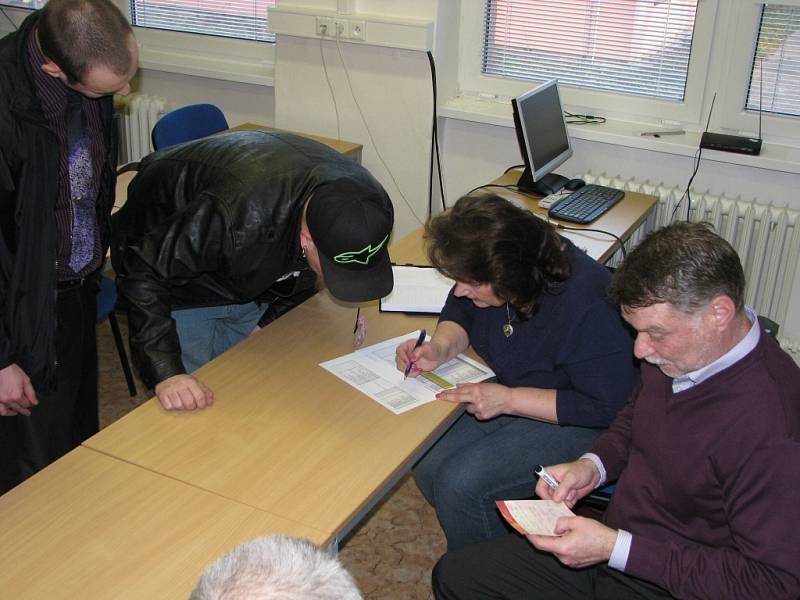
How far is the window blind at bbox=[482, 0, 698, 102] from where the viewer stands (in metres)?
3.77

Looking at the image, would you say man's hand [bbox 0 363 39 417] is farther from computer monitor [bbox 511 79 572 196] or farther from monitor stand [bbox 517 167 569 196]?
monitor stand [bbox 517 167 569 196]

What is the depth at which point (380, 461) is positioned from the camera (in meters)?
1.94

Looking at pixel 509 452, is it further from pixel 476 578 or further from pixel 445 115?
pixel 445 115

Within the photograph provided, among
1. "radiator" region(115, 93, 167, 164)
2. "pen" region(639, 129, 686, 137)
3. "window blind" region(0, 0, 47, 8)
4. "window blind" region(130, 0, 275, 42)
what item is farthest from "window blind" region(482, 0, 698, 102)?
"window blind" region(0, 0, 47, 8)

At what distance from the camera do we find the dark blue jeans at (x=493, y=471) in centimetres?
225

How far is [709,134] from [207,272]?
7.72ft

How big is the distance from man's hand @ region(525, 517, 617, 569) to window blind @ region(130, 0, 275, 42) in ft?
11.9

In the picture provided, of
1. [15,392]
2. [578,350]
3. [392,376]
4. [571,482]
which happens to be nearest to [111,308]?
[15,392]

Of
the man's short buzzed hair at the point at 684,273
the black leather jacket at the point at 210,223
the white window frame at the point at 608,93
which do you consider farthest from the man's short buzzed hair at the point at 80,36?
the white window frame at the point at 608,93

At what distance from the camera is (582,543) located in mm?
1741

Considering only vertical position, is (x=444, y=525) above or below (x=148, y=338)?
below

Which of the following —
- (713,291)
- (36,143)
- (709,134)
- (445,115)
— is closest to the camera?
(713,291)

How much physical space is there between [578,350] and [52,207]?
1367mm

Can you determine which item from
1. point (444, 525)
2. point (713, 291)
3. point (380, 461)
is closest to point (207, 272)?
point (380, 461)
